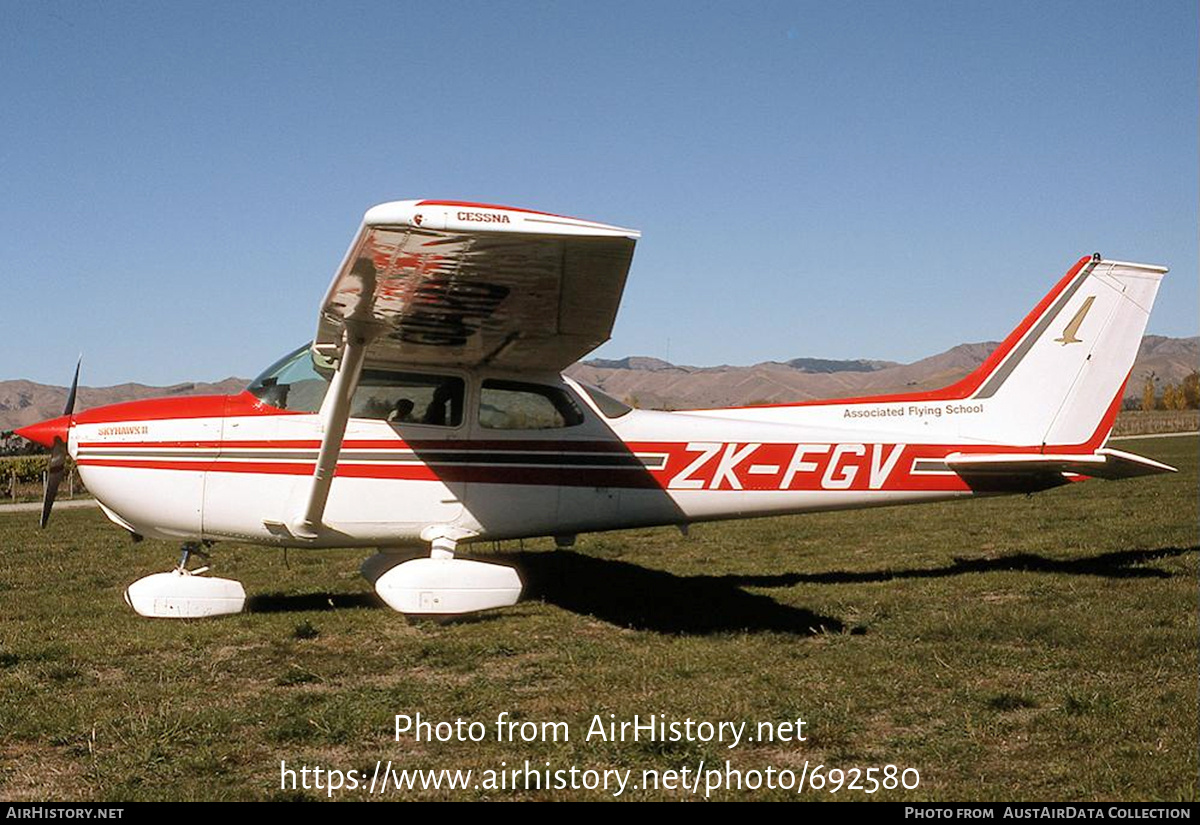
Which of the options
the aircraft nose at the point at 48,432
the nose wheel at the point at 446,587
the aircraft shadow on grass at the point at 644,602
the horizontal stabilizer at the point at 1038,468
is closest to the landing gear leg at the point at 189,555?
the aircraft shadow on grass at the point at 644,602

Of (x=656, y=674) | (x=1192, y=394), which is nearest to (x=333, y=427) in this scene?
(x=656, y=674)

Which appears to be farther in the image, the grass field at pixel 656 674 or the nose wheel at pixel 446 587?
the nose wheel at pixel 446 587

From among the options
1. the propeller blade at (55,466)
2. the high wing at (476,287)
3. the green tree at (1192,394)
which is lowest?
the green tree at (1192,394)

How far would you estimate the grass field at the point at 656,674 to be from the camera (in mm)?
4109

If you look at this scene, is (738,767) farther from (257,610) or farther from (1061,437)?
(1061,437)

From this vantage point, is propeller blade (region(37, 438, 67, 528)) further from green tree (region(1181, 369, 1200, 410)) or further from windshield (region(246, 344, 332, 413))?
green tree (region(1181, 369, 1200, 410))

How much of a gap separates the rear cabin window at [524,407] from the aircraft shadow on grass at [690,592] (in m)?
1.53

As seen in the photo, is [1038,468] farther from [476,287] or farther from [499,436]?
[476,287]

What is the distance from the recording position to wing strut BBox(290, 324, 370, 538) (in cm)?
629

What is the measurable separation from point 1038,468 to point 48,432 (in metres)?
8.17

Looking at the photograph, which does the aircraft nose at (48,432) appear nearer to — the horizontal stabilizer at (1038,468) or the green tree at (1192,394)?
the horizontal stabilizer at (1038,468)

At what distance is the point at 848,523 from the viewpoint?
13570mm

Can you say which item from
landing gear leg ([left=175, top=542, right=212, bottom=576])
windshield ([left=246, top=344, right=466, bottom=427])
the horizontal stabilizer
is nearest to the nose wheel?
windshield ([left=246, top=344, right=466, bottom=427])
